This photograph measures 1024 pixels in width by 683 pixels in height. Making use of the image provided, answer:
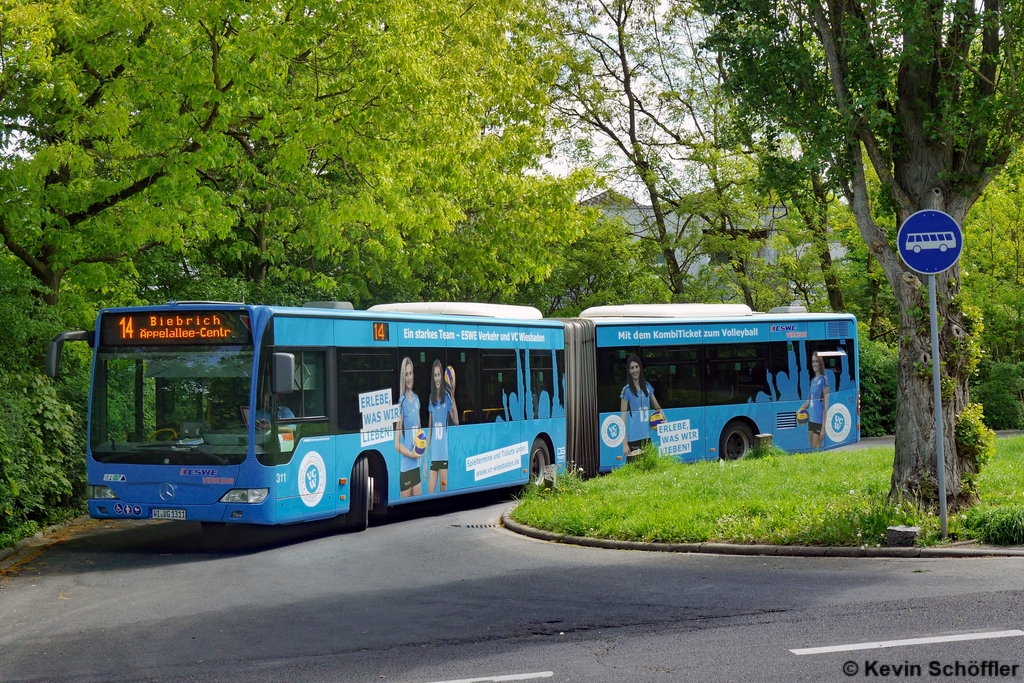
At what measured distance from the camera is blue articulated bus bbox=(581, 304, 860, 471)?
70.4 feet

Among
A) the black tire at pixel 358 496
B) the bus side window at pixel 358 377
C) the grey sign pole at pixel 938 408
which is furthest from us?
the black tire at pixel 358 496

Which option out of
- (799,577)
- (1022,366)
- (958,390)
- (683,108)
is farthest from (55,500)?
(1022,366)

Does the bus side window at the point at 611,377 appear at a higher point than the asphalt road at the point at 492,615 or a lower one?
higher

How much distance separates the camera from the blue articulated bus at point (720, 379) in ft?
70.4

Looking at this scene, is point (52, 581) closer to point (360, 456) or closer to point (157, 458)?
point (157, 458)

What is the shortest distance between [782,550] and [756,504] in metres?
1.71

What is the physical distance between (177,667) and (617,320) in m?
15.2

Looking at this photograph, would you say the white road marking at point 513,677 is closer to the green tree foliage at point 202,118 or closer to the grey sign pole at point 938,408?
the grey sign pole at point 938,408

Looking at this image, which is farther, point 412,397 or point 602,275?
point 602,275

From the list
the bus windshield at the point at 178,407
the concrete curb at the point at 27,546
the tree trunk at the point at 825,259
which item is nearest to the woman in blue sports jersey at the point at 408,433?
the bus windshield at the point at 178,407

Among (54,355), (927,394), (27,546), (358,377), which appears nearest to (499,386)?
(358,377)

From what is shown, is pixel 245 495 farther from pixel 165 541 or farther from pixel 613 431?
pixel 613 431

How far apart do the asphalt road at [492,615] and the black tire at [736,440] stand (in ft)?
34.0

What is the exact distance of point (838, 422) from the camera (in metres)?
23.8
